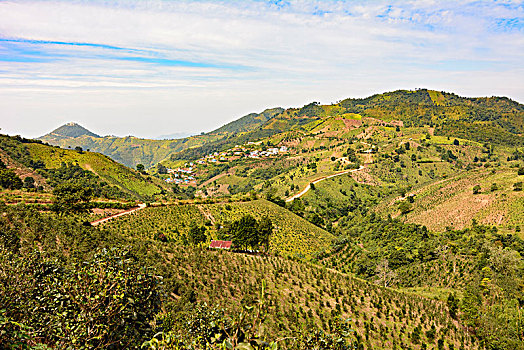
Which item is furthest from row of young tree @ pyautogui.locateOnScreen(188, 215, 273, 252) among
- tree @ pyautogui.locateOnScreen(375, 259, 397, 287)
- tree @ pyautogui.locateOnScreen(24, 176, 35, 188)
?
tree @ pyautogui.locateOnScreen(24, 176, 35, 188)

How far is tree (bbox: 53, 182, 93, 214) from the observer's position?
43675 mm

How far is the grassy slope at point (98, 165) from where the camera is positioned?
114 m

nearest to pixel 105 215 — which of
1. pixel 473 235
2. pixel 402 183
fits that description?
pixel 473 235

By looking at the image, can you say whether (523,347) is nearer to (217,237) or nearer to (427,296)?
(427,296)

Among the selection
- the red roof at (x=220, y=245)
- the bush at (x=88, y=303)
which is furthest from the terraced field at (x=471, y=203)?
the bush at (x=88, y=303)

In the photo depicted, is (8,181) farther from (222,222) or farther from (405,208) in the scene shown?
(405,208)

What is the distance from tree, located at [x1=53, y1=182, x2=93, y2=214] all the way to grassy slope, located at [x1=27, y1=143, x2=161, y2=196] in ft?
212

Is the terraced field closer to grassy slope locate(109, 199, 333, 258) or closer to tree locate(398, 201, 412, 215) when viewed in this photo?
tree locate(398, 201, 412, 215)

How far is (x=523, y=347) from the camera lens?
26.6 m

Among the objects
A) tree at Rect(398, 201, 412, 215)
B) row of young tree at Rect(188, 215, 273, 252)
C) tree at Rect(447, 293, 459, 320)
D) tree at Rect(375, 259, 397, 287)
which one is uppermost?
row of young tree at Rect(188, 215, 273, 252)

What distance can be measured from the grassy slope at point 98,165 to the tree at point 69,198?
6454 cm

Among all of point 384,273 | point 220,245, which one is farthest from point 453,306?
point 220,245

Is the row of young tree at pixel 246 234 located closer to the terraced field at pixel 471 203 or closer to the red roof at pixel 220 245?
the red roof at pixel 220 245

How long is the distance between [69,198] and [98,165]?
88.9 m
